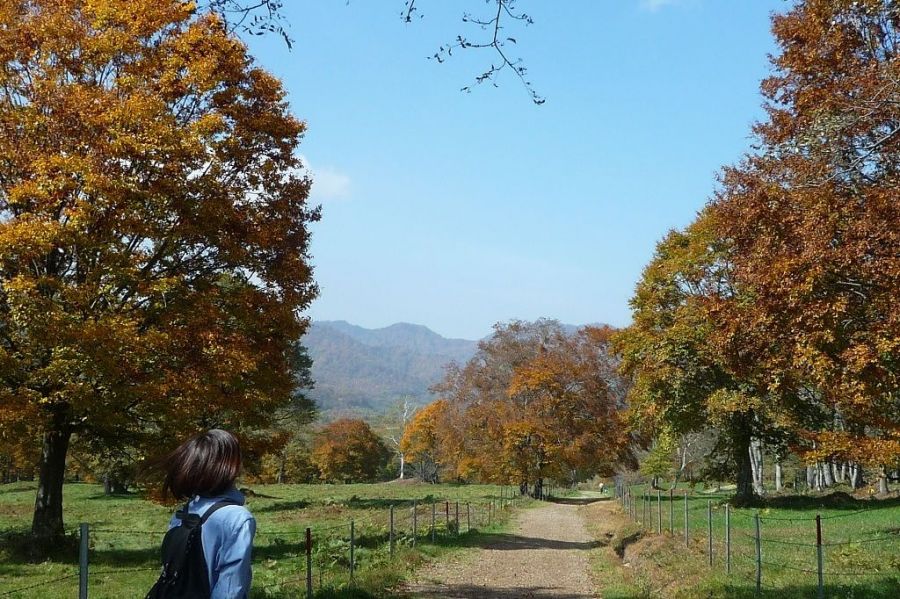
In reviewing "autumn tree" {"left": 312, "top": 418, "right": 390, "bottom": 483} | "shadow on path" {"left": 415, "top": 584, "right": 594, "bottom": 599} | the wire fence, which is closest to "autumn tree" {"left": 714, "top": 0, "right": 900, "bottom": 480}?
the wire fence

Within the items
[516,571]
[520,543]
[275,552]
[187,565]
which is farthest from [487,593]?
[187,565]

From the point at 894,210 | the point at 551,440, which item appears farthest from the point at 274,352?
the point at 551,440

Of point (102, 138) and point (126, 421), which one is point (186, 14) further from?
point (126, 421)

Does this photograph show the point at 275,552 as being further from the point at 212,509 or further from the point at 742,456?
the point at 742,456

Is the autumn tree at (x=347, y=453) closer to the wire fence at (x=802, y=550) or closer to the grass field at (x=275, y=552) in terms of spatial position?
the grass field at (x=275, y=552)

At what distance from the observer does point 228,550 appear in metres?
3.69

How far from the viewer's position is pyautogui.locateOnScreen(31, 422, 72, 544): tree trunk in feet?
53.2

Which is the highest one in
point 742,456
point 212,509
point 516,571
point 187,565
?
point 212,509

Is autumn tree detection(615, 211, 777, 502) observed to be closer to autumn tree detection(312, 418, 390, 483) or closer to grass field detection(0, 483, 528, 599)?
grass field detection(0, 483, 528, 599)

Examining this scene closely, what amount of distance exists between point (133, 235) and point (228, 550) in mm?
13205

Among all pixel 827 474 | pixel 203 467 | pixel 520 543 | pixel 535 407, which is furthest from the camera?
pixel 827 474

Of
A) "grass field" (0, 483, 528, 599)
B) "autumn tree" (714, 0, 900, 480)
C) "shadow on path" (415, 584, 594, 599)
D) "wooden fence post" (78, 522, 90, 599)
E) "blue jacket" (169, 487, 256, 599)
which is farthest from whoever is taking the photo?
"shadow on path" (415, 584, 594, 599)

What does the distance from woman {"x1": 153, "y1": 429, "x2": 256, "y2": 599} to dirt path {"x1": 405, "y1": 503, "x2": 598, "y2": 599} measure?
33.1ft

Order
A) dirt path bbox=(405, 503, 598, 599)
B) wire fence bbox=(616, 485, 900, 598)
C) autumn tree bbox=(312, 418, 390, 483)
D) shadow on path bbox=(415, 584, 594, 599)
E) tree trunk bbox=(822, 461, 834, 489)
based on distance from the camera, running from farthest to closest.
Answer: autumn tree bbox=(312, 418, 390, 483)
tree trunk bbox=(822, 461, 834, 489)
dirt path bbox=(405, 503, 598, 599)
shadow on path bbox=(415, 584, 594, 599)
wire fence bbox=(616, 485, 900, 598)
